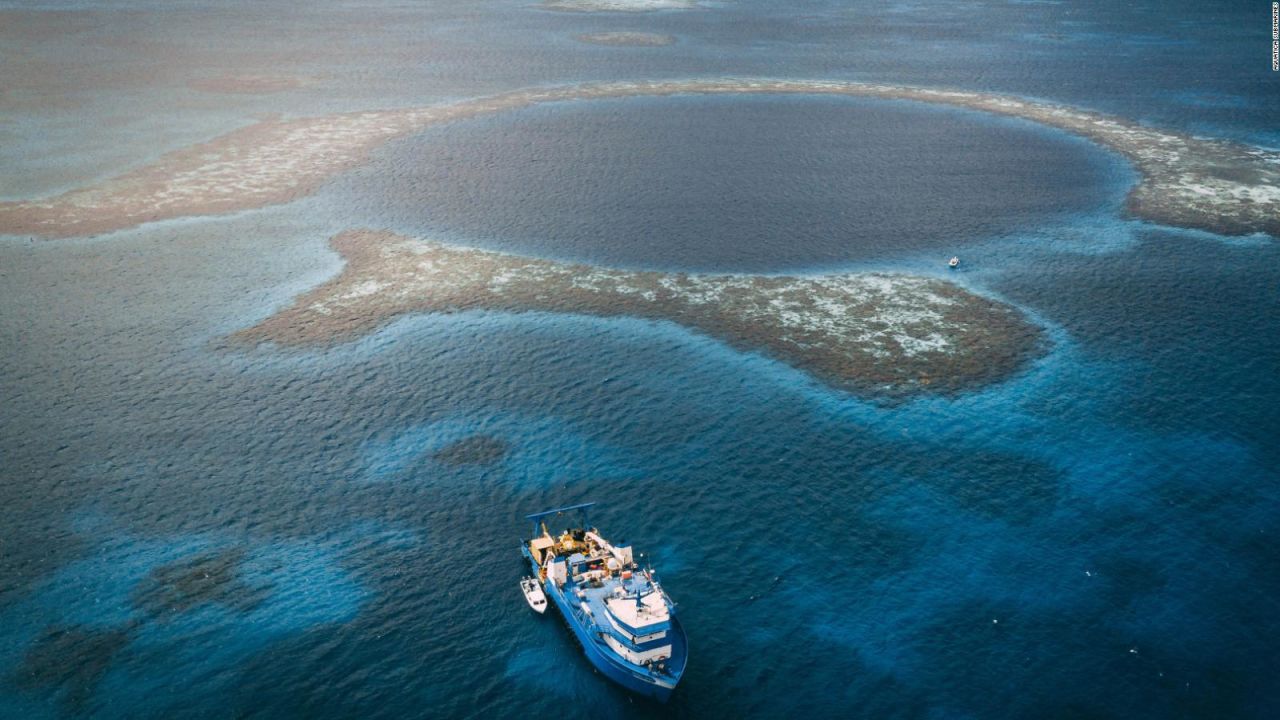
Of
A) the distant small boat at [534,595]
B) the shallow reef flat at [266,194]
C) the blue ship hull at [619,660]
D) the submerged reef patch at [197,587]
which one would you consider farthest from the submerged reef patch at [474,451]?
the shallow reef flat at [266,194]

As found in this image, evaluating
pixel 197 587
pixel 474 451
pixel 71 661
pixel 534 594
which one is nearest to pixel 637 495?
pixel 534 594

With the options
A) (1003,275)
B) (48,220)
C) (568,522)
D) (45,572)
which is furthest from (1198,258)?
(48,220)

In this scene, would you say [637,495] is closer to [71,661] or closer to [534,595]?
[534,595]

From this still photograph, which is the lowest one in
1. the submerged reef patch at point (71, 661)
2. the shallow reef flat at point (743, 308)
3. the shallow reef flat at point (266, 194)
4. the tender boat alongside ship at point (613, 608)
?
the submerged reef patch at point (71, 661)

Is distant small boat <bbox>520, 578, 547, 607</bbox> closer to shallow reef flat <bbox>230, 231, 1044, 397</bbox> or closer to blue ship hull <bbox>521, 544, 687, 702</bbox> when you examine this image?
blue ship hull <bbox>521, 544, 687, 702</bbox>

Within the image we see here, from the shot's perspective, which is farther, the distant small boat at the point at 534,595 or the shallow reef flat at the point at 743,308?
the shallow reef flat at the point at 743,308

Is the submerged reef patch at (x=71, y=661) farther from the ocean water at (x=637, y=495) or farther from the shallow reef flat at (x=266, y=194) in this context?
the shallow reef flat at (x=266, y=194)
